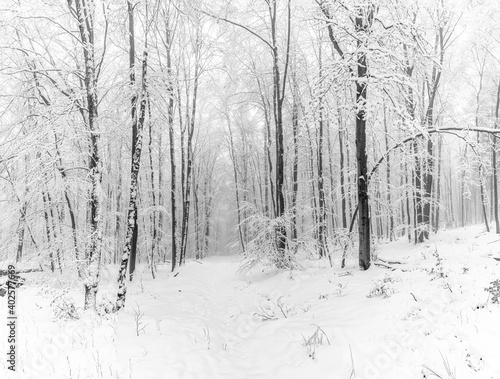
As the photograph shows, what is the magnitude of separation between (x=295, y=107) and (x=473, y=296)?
12126 mm

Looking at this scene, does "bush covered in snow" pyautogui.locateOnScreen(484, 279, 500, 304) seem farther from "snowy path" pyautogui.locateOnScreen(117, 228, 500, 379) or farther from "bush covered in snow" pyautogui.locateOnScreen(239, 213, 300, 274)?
"bush covered in snow" pyautogui.locateOnScreen(239, 213, 300, 274)

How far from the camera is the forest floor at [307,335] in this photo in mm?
3557

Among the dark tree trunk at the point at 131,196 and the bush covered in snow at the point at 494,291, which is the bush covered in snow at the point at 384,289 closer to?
the bush covered in snow at the point at 494,291

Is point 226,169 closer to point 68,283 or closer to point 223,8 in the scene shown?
point 223,8

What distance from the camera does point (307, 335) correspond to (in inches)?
193

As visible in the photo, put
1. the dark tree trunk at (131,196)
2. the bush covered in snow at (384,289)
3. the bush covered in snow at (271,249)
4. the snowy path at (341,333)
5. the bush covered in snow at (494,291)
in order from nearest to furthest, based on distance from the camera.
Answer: the snowy path at (341,333), the bush covered in snow at (494,291), the bush covered in snow at (384,289), the dark tree trunk at (131,196), the bush covered in snow at (271,249)

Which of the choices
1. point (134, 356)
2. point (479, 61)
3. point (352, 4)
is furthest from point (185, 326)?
point (479, 61)

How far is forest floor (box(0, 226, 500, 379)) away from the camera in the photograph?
356 cm

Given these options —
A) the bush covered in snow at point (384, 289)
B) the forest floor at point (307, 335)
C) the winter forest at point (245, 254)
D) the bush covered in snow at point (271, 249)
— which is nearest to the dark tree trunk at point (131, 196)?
the winter forest at point (245, 254)

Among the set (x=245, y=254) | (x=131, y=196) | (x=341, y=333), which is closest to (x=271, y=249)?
(x=245, y=254)

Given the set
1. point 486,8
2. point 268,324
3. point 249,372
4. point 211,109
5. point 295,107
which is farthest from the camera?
point 211,109

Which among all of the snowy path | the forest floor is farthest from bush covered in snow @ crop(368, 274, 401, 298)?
the snowy path

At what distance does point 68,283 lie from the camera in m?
7.65

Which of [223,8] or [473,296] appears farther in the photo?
[223,8]
